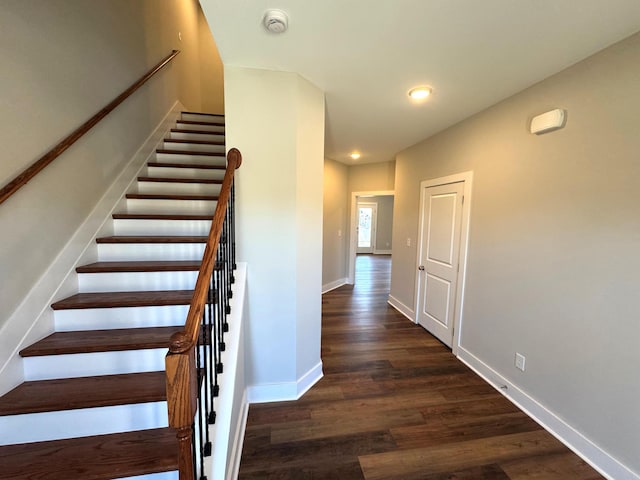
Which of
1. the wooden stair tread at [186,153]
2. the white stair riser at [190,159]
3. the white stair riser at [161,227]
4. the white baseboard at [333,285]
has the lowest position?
the white baseboard at [333,285]

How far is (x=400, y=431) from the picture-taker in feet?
5.92

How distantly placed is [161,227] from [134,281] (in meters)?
0.56

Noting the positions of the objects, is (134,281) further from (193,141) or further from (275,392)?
(193,141)

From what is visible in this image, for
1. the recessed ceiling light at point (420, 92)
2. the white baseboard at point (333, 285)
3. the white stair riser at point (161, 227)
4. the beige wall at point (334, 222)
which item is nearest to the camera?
the recessed ceiling light at point (420, 92)

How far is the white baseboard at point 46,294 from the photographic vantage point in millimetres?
1270

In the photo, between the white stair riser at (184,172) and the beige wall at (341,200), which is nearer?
the white stair riser at (184,172)

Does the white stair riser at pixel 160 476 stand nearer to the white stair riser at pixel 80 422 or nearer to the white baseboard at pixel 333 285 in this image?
the white stair riser at pixel 80 422

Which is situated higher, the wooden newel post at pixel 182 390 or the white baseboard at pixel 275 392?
the wooden newel post at pixel 182 390

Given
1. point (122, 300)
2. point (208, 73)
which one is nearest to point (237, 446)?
point (122, 300)

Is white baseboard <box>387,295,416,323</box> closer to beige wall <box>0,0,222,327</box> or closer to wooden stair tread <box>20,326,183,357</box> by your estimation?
wooden stair tread <box>20,326,183,357</box>

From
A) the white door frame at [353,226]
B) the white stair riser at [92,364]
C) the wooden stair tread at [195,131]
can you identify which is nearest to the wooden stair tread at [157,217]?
the white stair riser at [92,364]

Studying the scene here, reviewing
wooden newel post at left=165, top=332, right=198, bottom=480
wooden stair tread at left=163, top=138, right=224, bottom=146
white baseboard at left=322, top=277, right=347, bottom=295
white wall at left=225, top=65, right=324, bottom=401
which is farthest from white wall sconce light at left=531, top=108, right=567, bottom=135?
white baseboard at left=322, top=277, right=347, bottom=295

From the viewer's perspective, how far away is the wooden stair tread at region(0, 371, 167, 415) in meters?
1.16

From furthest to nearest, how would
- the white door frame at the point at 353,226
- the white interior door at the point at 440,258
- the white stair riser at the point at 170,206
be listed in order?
the white door frame at the point at 353,226 → the white interior door at the point at 440,258 → the white stair riser at the point at 170,206
